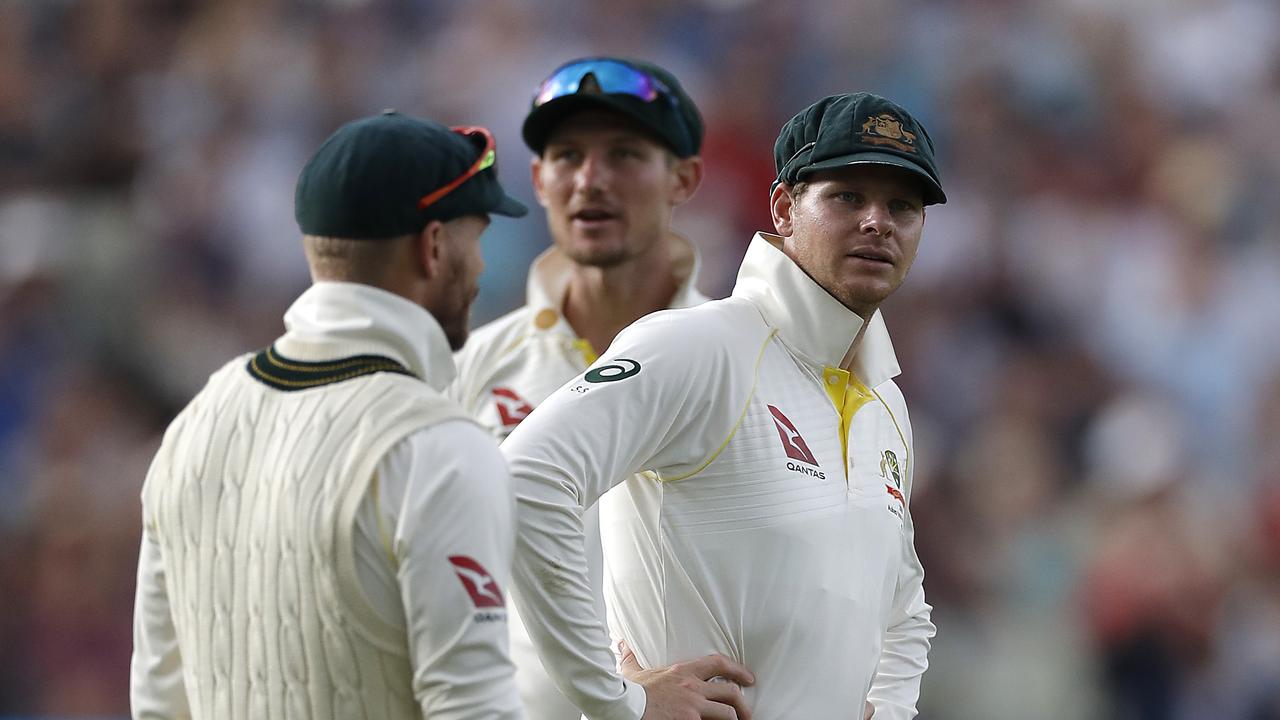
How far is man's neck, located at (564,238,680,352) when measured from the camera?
4676mm

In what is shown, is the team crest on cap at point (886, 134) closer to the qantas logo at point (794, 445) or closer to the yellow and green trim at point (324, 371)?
the qantas logo at point (794, 445)

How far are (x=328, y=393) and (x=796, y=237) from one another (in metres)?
1.23

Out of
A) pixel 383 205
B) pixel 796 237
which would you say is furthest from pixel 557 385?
pixel 383 205

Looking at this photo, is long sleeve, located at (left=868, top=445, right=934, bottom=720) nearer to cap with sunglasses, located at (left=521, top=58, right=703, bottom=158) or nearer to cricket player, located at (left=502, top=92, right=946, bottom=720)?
cricket player, located at (left=502, top=92, right=946, bottom=720)

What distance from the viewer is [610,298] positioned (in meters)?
4.71

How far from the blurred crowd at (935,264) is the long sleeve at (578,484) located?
16.1 feet

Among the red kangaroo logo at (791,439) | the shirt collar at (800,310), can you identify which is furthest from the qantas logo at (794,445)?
the shirt collar at (800,310)

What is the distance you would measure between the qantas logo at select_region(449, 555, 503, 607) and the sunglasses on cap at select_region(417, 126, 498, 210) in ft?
2.00

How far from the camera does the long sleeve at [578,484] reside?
2.91 metres

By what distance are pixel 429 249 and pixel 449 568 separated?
1.85ft

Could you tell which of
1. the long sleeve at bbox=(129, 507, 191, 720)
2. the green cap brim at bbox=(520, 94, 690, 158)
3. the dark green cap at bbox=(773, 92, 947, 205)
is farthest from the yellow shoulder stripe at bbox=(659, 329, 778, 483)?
the green cap brim at bbox=(520, 94, 690, 158)

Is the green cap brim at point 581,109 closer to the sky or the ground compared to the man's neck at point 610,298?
closer to the sky

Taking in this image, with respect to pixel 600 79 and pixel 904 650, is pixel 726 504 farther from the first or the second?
pixel 600 79

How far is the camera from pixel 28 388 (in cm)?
817
